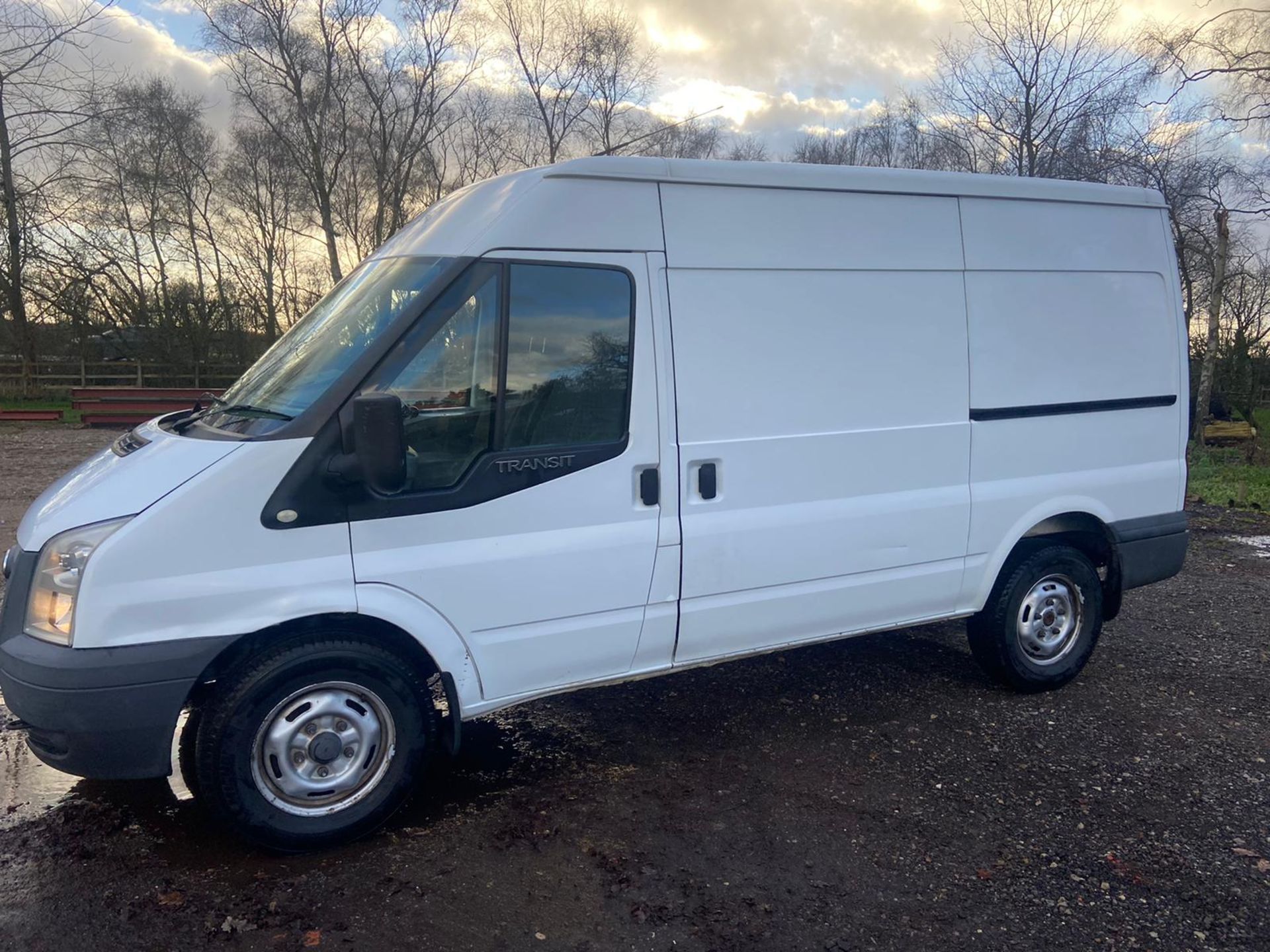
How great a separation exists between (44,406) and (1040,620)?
83.2ft

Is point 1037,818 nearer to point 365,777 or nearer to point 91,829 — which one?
point 365,777

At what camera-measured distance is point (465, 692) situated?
3631 millimetres

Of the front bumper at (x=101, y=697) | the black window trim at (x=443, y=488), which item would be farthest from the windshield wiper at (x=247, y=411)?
the front bumper at (x=101, y=697)

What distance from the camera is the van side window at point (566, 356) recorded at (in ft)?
11.8

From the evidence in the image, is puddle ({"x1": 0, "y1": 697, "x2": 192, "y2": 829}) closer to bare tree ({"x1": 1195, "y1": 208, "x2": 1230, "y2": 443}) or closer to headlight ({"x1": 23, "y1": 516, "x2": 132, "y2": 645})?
headlight ({"x1": 23, "y1": 516, "x2": 132, "y2": 645})

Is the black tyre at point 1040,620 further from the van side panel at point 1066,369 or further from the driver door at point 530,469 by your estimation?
the driver door at point 530,469

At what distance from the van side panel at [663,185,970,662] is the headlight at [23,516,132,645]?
215 cm

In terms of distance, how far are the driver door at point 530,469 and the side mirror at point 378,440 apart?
0.16 metres

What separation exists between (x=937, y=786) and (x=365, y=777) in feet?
7.83

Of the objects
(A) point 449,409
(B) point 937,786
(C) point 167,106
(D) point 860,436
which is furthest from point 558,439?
(C) point 167,106

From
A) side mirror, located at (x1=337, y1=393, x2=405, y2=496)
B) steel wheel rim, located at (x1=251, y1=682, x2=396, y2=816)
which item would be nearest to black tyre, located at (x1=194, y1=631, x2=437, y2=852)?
steel wheel rim, located at (x1=251, y1=682, x2=396, y2=816)

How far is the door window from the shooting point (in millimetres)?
3443

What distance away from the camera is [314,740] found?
339 cm

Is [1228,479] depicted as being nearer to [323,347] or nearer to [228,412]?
[323,347]
